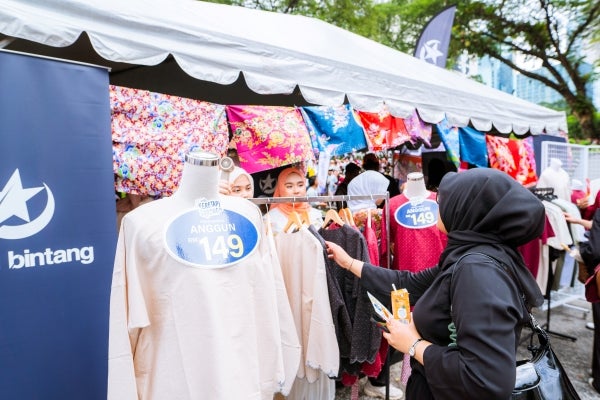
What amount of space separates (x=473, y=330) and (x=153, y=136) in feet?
6.69

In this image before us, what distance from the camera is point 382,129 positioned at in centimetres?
368

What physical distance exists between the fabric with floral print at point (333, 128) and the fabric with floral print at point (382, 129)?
0.19m

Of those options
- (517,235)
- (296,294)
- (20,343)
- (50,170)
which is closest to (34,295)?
(20,343)

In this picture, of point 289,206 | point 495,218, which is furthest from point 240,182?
A: point 495,218

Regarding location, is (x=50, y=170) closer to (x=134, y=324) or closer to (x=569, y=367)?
(x=134, y=324)

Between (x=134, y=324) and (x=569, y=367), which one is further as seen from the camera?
(x=569, y=367)

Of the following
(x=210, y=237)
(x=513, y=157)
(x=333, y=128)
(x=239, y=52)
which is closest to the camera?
(x=210, y=237)

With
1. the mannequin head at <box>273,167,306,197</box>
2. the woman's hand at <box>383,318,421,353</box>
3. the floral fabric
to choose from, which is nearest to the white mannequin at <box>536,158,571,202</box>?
the floral fabric

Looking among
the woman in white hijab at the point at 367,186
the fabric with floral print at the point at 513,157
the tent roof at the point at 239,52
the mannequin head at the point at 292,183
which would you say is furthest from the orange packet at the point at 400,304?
the fabric with floral print at the point at 513,157

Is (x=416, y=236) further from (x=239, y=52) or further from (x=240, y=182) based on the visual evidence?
(x=239, y=52)

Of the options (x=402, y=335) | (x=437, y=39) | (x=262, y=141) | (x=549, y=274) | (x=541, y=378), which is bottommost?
(x=549, y=274)

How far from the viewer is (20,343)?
1.78m

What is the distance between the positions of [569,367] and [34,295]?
428 cm

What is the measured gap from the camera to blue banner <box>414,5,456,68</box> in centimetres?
745
